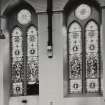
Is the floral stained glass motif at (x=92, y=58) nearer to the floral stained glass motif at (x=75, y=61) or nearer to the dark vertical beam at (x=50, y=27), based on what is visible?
the floral stained glass motif at (x=75, y=61)

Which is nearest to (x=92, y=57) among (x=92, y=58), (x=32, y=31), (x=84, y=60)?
(x=92, y=58)

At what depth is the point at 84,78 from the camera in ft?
30.0

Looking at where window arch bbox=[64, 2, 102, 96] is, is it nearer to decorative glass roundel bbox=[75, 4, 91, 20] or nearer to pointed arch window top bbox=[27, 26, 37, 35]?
decorative glass roundel bbox=[75, 4, 91, 20]

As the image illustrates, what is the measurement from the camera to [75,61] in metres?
9.23

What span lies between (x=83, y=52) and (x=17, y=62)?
6.92ft

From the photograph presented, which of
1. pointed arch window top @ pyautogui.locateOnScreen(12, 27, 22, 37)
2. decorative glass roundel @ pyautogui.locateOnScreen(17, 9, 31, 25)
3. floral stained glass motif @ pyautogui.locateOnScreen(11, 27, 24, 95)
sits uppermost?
decorative glass roundel @ pyautogui.locateOnScreen(17, 9, 31, 25)

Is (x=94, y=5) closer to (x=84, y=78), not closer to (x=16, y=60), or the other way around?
(x=84, y=78)

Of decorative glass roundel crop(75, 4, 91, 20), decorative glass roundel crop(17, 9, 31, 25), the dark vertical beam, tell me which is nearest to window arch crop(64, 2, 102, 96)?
decorative glass roundel crop(75, 4, 91, 20)

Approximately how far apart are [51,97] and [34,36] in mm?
2008

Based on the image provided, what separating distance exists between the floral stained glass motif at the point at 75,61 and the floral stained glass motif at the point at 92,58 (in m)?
0.24

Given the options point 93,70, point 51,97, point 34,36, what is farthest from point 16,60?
point 93,70

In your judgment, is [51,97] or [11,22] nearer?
[51,97]

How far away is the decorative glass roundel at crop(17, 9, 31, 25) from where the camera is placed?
963 centimetres

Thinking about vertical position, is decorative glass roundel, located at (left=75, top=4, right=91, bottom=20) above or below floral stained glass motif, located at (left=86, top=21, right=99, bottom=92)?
above
